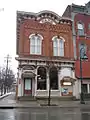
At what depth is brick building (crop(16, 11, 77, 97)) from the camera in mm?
30500

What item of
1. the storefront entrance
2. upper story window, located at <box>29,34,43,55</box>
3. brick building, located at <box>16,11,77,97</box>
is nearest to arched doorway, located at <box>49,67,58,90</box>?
brick building, located at <box>16,11,77,97</box>

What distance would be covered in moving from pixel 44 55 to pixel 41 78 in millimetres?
3416

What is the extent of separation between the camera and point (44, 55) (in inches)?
1260

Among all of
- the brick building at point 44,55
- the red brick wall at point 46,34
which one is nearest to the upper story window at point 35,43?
the brick building at point 44,55

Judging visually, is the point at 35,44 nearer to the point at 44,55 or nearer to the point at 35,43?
the point at 35,43

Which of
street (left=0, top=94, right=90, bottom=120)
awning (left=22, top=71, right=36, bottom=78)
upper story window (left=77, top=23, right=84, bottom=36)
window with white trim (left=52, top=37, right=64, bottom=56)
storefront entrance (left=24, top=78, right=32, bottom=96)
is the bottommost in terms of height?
street (left=0, top=94, right=90, bottom=120)

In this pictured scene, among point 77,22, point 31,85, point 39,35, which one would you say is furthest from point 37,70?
point 77,22

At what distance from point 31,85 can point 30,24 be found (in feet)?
29.5

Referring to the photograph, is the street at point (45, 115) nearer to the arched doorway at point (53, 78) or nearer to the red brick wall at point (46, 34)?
the arched doorway at point (53, 78)

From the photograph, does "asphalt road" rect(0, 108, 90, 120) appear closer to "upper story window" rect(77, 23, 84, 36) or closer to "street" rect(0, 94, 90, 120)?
"street" rect(0, 94, 90, 120)

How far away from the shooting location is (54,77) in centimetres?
3209

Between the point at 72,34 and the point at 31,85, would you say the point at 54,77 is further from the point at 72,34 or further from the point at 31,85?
the point at 72,34

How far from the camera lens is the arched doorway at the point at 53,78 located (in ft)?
104

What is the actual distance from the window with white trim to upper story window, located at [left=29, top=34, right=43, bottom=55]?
227cm
